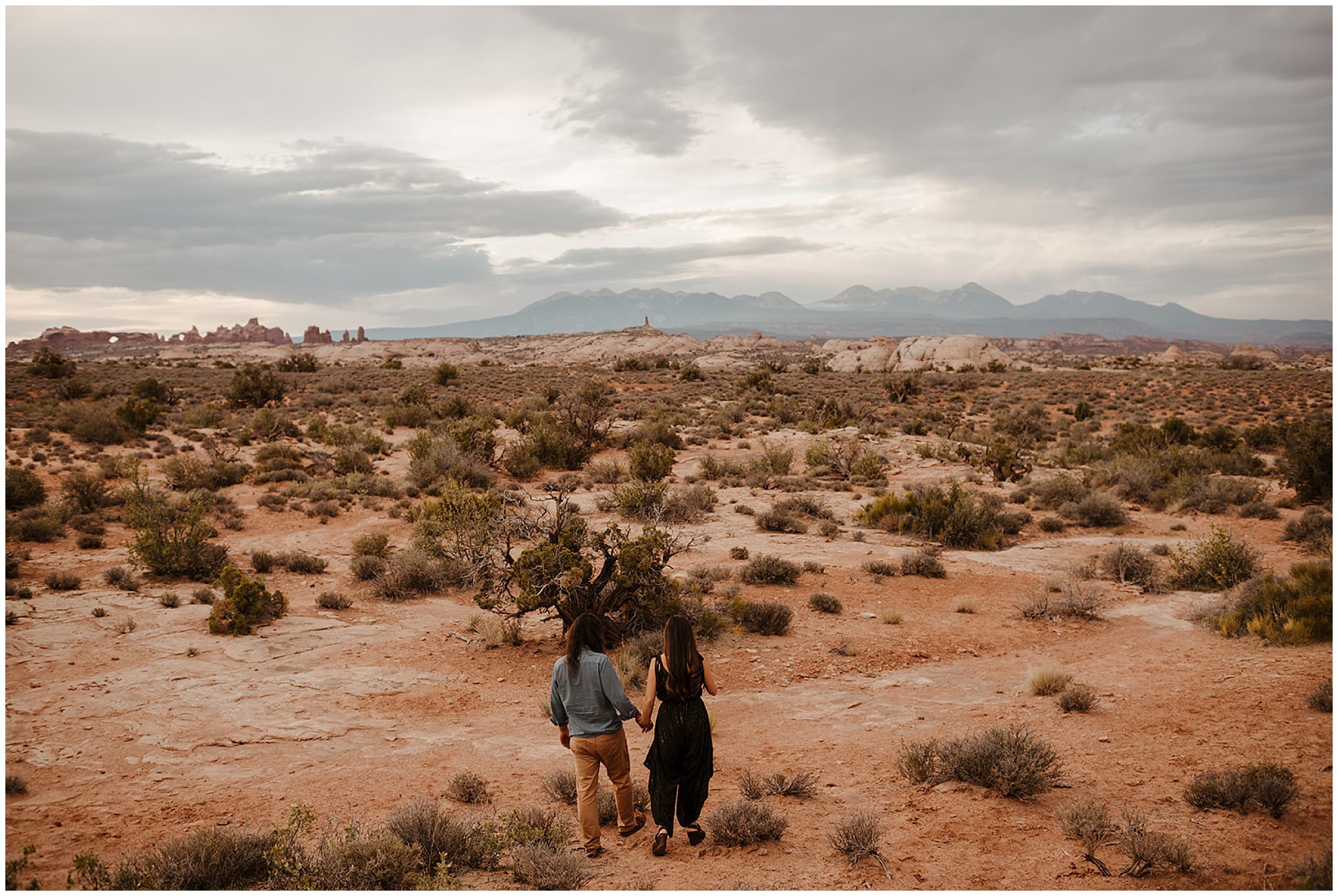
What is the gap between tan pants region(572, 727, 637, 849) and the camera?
15.9 feet

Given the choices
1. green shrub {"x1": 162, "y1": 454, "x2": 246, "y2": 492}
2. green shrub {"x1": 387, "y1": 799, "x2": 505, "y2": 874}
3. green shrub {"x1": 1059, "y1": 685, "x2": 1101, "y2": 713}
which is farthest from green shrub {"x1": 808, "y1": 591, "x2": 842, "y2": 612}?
green shrub {"x1": 162, "y1": 454, "x2": 246, "y2": 492}

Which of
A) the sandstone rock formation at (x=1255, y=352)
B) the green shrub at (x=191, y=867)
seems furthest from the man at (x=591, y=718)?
the sandstone rock formation at (x=1255, y=352)

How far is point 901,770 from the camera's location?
5.69 m

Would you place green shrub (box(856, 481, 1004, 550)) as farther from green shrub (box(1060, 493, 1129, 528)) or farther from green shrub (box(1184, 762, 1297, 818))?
A: green shrub (box(1184, 762, 1297, 818))

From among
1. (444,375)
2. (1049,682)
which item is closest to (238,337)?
(444,375)

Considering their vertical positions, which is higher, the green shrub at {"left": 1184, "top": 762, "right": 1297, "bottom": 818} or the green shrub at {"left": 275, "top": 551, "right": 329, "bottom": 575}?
the green shrub at {"left": 1184, "top": 762, "right": 1297, "bottom": 818}

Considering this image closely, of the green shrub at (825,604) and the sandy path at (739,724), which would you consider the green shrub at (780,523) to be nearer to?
the sandy path at (739,724)

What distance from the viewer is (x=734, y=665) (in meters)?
8.65

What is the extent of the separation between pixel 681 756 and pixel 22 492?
16.9 metres

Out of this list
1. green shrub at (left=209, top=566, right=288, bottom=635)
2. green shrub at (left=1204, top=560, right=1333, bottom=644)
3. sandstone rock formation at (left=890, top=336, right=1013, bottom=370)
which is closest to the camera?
green shrub at (left=1204, top=560, right=1333, bottom=644)

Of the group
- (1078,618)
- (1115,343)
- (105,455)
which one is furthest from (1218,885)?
(1115,343)

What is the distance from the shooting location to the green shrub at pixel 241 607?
9234mm

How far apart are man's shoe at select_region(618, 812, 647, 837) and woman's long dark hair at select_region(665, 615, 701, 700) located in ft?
3.36

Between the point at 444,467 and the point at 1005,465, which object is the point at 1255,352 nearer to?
the point at 1005,465
